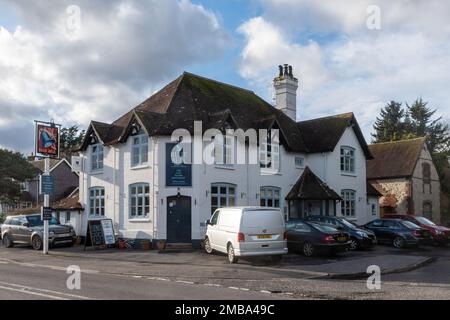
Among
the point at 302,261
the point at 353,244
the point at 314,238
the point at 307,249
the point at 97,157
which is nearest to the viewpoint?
the point at 302,261

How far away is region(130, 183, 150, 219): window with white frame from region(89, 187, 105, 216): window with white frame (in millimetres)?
2516

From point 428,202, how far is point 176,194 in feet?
85.0

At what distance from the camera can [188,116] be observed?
25.7 meters

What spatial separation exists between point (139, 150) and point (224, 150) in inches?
168

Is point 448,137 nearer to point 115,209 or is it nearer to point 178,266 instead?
point 115,209

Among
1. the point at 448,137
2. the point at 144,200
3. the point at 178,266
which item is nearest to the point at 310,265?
the point at 178,266

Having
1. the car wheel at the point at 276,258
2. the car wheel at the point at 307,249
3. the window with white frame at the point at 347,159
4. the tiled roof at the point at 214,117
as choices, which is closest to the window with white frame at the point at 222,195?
the tiled roof at the point at 214,117

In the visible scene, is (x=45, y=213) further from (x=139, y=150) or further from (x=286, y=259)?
(x=286, y=259)

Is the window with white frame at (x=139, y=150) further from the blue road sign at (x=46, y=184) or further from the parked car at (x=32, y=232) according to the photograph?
the parked car at (x=32, y=232)

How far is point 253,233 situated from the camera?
17.3 metres

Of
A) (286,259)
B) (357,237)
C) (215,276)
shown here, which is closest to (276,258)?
(286,259)

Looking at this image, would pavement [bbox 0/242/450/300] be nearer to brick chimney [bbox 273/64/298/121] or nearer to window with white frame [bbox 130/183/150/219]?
window with white frame [bbox 130/183/150/219]

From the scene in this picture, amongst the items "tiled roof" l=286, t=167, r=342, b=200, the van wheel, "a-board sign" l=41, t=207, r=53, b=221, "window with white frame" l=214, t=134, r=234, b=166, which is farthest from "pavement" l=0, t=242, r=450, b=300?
"tiled roof" l=286, t=167, r=342, b=200
